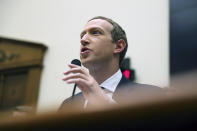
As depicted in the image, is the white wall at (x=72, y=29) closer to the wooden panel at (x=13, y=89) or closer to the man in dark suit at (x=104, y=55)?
the wooden panel at (x=13, y=89)

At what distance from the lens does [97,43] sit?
1483mm

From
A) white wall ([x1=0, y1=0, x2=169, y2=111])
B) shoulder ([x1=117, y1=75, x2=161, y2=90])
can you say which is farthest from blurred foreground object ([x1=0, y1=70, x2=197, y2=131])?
white wall ([x1=0, y1=0, x2=169, y2=111])

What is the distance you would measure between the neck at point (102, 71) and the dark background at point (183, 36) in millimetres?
1500

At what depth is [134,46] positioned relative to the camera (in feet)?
11.3

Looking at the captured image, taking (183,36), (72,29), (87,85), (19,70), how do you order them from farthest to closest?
1. (19,70)
2. (72,29)
3. (183,36)
4. (87,85)

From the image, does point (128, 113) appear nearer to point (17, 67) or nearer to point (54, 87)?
point (54, 87)

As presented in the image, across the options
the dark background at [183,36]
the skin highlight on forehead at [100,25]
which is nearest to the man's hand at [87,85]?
the skin highlight on forehead at [100,25]

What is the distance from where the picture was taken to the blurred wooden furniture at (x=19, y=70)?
4.54 meters

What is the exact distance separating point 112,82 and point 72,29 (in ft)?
9.35

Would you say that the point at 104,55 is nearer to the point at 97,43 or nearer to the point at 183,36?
the point at 97,43

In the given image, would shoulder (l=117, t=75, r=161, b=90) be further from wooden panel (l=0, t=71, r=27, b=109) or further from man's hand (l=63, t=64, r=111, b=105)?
wooden panel (l=0, t=71, r=27, b=109)

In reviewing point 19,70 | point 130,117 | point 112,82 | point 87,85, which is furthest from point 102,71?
point 19,70

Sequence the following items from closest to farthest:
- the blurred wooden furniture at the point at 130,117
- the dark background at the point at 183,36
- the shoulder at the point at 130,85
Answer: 1. the blurred wooden furniture at the point at 130,117
2. the shoulder at the point at 130,85
3. the dark background at the point at 183,36

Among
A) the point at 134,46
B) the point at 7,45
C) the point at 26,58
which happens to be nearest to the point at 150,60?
the point at 134,46
